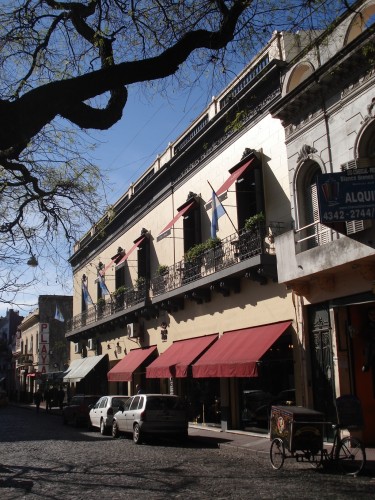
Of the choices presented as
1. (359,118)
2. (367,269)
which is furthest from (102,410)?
(359,118)

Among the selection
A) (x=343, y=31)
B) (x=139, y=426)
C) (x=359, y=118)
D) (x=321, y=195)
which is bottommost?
(x=139, y=426)

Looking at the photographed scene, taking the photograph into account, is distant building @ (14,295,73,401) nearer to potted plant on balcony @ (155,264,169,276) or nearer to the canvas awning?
the canvas awning

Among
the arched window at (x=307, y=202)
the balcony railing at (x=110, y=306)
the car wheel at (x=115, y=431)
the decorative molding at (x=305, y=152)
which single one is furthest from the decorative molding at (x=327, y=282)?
the balcony railing at (x=110, y=306)

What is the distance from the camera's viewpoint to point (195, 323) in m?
23.0

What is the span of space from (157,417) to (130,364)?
10.2 meters

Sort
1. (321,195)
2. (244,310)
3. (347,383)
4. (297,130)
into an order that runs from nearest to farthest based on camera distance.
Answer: (321,195)
(347,383)
(297,130)
(244,310)

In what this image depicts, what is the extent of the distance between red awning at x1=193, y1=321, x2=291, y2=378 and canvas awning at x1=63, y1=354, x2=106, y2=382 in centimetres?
1611

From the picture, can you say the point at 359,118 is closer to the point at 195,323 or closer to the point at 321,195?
the point at 321,195

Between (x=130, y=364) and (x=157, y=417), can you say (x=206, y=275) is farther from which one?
(x=130, y=364)

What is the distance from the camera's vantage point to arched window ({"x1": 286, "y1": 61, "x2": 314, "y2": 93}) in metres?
16.8

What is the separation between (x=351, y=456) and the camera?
10.9 meters

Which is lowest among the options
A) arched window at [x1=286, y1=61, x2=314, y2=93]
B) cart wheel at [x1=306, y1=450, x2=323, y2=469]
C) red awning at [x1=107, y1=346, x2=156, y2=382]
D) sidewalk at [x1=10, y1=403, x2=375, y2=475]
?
sidewalk at [x1=10, y1=403, x2=375, y2=475]

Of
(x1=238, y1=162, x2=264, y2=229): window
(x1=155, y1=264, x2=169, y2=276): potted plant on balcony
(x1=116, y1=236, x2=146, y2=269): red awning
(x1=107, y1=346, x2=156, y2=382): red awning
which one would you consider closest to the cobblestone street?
(x1=238, y1=162, x2=264, y2=229): window

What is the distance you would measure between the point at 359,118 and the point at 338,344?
5.83 metres
